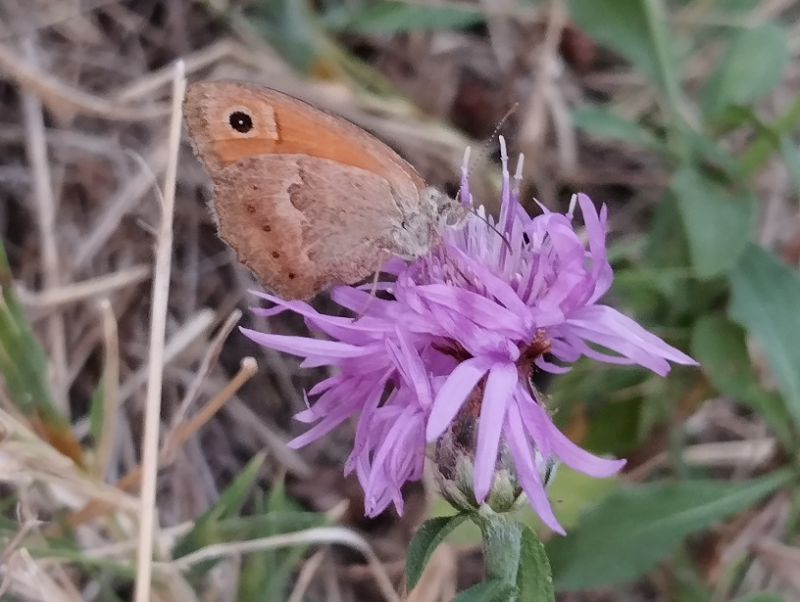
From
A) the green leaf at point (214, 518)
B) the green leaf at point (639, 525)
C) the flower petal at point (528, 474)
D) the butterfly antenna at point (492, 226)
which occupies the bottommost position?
the green leaf at point (639, 525)

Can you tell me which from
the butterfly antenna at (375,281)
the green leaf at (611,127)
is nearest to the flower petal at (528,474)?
the butterfly antenna at (375,281)

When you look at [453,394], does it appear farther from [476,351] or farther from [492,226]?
[492,226]

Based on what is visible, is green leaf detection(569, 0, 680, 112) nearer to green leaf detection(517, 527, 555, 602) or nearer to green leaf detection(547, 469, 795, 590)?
green leaf detection(547, 469, 795, 590)

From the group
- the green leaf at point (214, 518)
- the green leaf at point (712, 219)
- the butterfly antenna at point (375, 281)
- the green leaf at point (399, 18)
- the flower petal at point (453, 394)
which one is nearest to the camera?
the flower petal at point (453, 394)

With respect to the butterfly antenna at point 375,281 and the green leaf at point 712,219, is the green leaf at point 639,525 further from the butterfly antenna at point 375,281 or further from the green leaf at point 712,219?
the butterfly antenna at point 375,281

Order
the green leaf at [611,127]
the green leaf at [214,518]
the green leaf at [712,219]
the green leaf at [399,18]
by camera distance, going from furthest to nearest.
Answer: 1. the green leaf at [399,18]
2. the green leaf at [611,127]
3. the green leaf at [712,219]
4. the green leaf at [214,518]

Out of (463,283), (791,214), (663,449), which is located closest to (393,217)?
(463,283)
